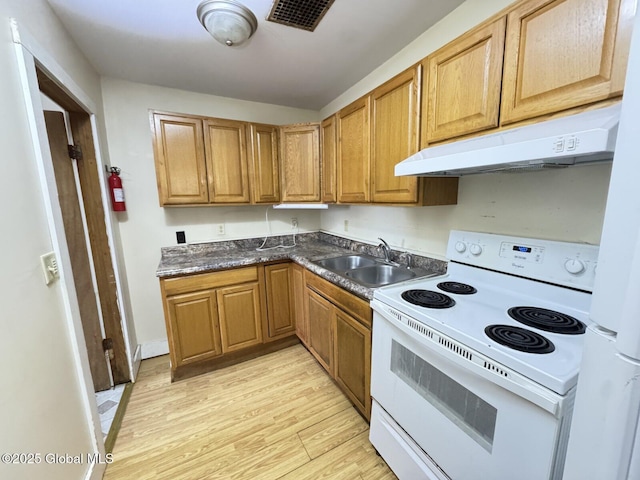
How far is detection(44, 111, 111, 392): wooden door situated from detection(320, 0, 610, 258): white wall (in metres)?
2.22

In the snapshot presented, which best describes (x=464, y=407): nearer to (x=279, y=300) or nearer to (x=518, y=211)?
(x=518, y=211)

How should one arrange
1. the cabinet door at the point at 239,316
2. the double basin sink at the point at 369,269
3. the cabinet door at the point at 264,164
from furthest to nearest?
1. the cabinet door at the point at 264,164
2. the cabinet door at the point at 239,316
3. the double basin sink at the point at 369,269

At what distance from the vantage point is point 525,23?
0.96 metres

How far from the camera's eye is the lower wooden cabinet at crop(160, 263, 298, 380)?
6.42ft

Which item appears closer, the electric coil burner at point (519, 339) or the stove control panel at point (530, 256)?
the electric coil burner at point (519, 339)

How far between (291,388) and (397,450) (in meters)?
0.92

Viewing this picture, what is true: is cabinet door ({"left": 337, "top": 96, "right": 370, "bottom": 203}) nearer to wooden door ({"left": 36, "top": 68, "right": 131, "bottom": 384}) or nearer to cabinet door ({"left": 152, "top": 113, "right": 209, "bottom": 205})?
cabinet door ({"left": 152, "top": 113, "right": 209, "bottom": 205})

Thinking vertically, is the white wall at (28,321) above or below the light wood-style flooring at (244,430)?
above

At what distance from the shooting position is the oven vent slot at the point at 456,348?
A: 866 mm

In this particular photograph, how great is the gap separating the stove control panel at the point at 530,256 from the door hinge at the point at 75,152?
8.22 feet

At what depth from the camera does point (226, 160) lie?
224 cm

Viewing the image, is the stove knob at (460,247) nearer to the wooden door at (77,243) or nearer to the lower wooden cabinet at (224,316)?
the lower wooden cabinet at (224,316)

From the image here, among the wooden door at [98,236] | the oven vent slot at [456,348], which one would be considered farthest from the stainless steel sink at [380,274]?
the wooden door at [98,236]

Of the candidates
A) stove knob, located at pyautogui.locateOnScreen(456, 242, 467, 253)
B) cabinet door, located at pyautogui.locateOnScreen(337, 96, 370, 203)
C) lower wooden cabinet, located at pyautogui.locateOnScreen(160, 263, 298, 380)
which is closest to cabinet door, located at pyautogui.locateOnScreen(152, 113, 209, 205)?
lower wooden cabinet, located at pyautogui.locateOnScreen(160, 263, 298, 380)
